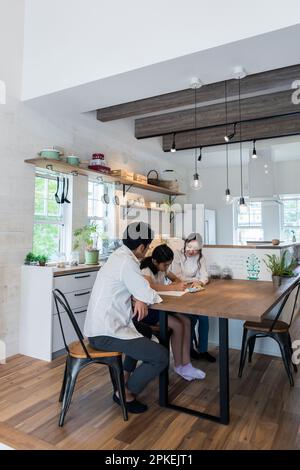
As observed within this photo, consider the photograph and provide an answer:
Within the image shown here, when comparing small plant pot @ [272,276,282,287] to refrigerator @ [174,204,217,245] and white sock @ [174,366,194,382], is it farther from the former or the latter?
refrigerator @ [174,204,217,245]

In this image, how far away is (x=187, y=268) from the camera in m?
3.33

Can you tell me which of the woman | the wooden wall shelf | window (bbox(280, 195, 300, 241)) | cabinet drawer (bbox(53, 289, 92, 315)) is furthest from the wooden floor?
window (bbox(280, 195, 300, 241))

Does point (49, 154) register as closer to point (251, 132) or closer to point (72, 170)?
point (72, 170)

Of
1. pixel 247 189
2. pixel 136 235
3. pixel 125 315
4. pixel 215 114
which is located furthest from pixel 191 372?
pixel 247 189

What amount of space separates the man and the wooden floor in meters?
0.23

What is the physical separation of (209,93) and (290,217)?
453cm

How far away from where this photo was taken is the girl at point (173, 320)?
103 inches

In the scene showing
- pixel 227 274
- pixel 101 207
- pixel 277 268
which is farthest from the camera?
pixel 101 207

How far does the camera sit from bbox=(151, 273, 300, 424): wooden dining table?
1.99 metres

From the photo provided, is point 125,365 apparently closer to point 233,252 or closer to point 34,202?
point 233,252

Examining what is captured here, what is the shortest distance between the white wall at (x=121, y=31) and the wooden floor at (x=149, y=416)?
2612 mm

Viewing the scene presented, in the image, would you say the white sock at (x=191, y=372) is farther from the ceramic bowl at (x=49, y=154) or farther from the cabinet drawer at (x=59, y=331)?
the ceramic bowl at (x=49, y=154)
